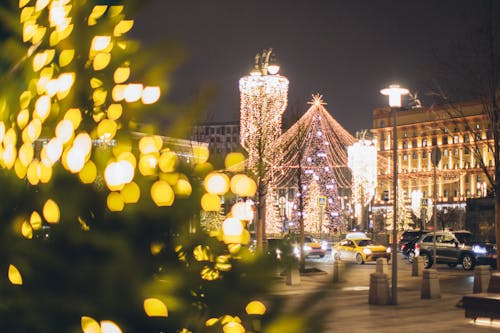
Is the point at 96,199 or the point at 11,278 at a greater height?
the point at 96,199

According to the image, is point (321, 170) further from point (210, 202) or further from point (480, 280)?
point (210, 202)

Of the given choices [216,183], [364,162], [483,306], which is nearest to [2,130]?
[216,183]

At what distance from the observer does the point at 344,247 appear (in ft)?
143

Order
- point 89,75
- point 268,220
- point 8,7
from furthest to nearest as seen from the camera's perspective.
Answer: point 268,220
point 8,7
point 89,75

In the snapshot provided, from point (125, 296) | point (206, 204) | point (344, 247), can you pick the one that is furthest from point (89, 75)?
point (344, 247)

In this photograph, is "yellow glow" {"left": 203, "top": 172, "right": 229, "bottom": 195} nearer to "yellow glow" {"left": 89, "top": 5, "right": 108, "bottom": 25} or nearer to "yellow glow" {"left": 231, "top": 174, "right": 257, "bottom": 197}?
"yellow glow" {"left": 231, "top": 174, "right": 257, "bottom": 197}

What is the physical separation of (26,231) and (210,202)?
0.63 meters

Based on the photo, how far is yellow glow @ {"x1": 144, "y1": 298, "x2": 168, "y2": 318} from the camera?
2330mm

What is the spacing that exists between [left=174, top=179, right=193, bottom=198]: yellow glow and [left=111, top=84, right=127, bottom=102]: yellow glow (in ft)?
1.52

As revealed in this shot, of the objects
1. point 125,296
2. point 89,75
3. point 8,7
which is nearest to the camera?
point 125,296

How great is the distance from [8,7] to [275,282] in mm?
1873

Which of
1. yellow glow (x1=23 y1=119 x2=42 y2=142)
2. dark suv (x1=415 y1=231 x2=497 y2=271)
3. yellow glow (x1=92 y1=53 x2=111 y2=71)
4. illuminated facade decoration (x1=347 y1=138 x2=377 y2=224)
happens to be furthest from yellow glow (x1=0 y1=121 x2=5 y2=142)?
illuminated facade decoration (x1=347 y1=138 x2=377 y2=224)

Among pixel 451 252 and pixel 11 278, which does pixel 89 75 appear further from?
pixel 451 252

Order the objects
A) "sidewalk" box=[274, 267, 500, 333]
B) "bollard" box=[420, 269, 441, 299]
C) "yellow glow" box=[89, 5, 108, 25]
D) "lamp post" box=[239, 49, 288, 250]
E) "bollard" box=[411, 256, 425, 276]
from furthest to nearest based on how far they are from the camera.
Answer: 1. "bollard" box=[411, 256, 425, 276]
2. "lamp post" box=[239, 49, 288, 250]
3. "bollard" box=[420, 269, 441, 299]
4. "sidewalk" box=[274, 267, 500, 333]
5. "yellow glow" box=[89, 5, 108, 25]
